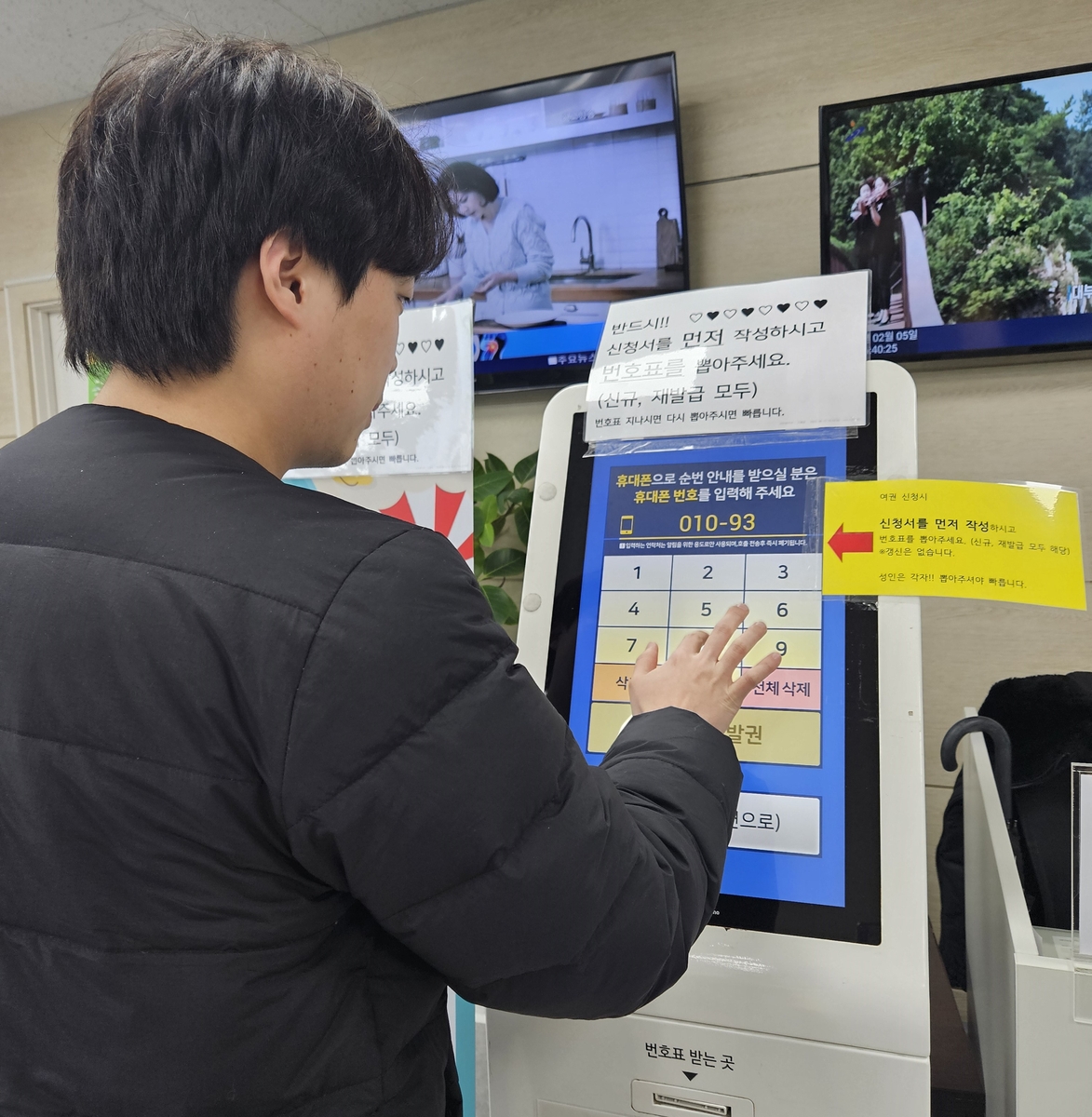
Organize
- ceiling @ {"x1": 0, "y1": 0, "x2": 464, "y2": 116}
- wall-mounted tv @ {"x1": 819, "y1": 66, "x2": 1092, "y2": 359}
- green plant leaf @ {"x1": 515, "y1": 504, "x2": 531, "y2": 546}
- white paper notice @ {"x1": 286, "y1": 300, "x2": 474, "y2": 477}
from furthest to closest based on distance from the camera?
ceiling @ {"x1": 0, "y1": 0, "x2": 464, "y2": 116} < green plant leaf @ {"x1": 515, "y1": 504, "x2": 531, "y2": 546} < wall-mounted tv @ {"x1": 819, "y1": 66, "x2": 1092, "y2": 359} < white paper notice @ {"x1": 286, "y1": 300, "x2": 474, "y2": 477}

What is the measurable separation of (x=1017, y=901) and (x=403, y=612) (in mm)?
599

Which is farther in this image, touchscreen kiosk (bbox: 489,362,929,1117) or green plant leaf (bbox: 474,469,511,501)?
green plant leaf (bbox: 474,469,511,501)

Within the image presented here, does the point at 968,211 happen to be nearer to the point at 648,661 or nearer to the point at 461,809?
the point at 648,661

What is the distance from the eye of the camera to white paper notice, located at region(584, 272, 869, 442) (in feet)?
3.11

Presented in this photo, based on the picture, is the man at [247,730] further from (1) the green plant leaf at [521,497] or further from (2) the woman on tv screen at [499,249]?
(2) the woman on tv screen at [499,249]

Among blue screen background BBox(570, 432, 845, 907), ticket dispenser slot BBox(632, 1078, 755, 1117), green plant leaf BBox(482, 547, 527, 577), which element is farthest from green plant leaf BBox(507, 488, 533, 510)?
ticket dispenser slot BBox(632, 1078, 755, 1117)

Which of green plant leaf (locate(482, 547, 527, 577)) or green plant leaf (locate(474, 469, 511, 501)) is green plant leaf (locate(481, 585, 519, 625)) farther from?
green plant leaf (locate(474, 469, 511, 501))

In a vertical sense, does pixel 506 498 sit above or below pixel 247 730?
above

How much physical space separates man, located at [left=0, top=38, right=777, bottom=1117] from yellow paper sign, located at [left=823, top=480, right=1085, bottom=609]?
376 millimetres

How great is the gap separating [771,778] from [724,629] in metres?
0.16

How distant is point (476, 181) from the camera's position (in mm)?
2215

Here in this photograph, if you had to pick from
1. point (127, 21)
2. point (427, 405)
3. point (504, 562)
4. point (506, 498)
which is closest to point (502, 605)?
point (504, 562)

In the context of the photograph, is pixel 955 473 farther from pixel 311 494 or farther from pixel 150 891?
pixel 150 891

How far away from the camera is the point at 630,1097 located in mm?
813
